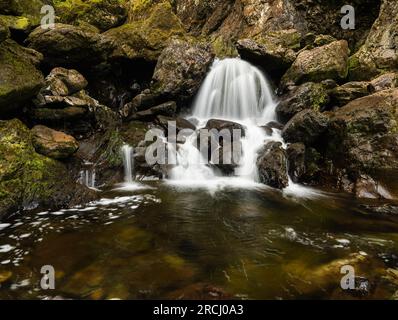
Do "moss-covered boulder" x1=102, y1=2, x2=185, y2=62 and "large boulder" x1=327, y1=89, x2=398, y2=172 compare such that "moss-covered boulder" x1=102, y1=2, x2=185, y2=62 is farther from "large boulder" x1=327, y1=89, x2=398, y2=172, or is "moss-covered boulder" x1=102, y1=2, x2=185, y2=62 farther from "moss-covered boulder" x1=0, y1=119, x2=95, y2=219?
"large boulder" x1=327, y1=89, x2=398, y2=172

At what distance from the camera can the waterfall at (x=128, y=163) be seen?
34.7 ft

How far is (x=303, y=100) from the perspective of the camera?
1291cm

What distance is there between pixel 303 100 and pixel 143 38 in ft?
24.1

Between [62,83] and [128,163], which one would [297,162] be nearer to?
[128,163]

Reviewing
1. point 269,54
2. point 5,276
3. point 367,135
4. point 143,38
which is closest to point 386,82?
point 367,135

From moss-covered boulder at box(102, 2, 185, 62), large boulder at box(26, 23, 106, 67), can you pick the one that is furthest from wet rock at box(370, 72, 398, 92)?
large boulder at box(26, 23, 106, 67)

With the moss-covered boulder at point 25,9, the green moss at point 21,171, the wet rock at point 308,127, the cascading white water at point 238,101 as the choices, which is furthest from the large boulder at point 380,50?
the moss-covered boulder at point 25,9

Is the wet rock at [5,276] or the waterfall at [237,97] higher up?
the waterfall at [237,97]

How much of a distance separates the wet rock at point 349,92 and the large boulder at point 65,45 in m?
8.88

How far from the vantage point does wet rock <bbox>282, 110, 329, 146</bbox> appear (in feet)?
34.7

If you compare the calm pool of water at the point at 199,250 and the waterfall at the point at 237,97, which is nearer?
the calm pool of water at the point at 199,250

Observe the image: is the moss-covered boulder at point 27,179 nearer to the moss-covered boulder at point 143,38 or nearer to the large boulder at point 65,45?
the large boulder at point 65,45

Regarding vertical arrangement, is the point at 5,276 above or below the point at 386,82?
below
